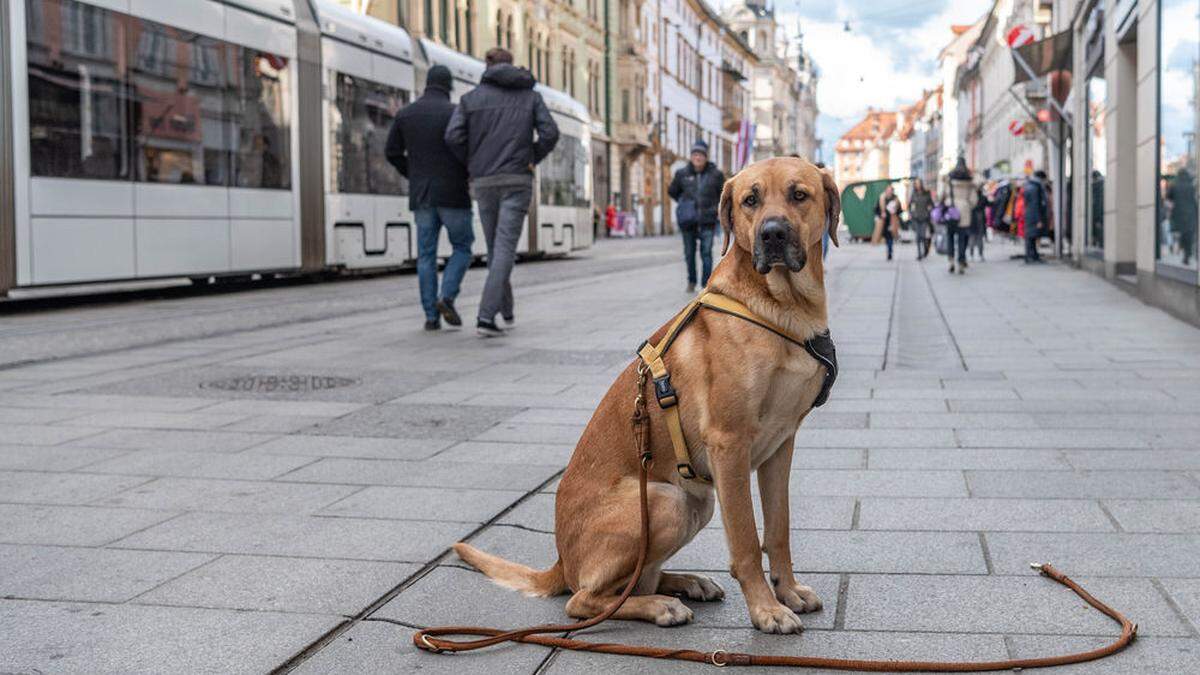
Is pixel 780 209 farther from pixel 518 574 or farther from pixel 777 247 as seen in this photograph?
pixel 518 574

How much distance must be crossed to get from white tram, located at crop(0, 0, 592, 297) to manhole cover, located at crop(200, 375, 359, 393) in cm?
549

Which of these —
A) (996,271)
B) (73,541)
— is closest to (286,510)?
(73,541)

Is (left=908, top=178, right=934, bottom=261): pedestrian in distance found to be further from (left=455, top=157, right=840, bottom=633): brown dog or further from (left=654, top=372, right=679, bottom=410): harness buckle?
(left=654, top=372, right=679, bottom=410): harness buckle

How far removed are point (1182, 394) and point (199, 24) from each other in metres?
11.8

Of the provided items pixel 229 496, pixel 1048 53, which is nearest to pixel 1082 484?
pixel 229 496

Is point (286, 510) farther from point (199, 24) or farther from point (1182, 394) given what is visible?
point (199, 24)

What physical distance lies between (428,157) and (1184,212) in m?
6.82

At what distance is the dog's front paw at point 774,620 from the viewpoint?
122 inches

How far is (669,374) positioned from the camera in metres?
3.18

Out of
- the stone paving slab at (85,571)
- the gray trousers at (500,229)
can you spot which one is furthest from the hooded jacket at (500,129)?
the stone paving slab at (85,571)

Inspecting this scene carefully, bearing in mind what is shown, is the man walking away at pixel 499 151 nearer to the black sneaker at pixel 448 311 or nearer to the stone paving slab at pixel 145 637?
the black sneaker at pixel 448 311

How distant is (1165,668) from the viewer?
2.82m

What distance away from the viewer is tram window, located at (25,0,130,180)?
1232cm

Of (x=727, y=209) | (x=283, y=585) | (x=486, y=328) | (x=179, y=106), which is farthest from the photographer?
(x=179, y=106)
